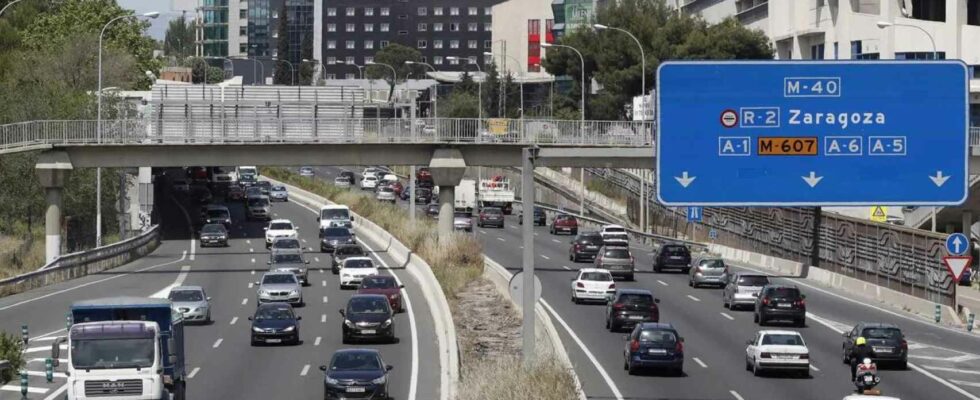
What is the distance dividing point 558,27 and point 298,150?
10238 centimetres

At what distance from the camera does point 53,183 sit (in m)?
67.4

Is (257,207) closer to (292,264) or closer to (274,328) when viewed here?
(292,264)

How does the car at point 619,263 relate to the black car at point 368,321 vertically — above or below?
above

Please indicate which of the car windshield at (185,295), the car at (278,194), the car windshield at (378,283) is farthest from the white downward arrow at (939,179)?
the car at (278,194)

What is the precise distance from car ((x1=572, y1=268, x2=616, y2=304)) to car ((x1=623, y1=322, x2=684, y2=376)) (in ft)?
54.7

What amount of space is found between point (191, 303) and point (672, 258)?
2734 centimetres

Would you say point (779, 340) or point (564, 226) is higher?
point (564, 226)

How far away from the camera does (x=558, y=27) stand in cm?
16700

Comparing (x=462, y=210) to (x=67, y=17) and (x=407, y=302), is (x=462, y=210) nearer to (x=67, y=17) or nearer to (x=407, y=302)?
(x=67, y=17)

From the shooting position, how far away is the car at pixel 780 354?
3731cm

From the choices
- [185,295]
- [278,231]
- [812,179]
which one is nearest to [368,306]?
[185,295]

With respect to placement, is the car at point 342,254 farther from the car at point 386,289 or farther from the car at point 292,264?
the car at point 386,289

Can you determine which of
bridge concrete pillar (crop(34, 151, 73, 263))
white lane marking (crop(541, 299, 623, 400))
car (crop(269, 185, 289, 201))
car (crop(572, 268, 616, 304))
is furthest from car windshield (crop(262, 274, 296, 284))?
car (crop(269, 185, 289, 201))

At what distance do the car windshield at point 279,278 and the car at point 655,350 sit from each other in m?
18.6
